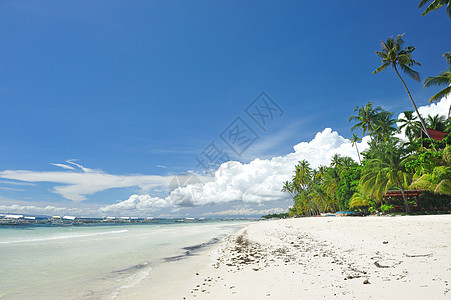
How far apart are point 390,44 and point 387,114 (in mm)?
21214

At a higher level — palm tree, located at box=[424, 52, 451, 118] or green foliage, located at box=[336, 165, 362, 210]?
palm tree, located at box=[424, 52, 451, 118]

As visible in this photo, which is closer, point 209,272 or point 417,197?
point 209,272

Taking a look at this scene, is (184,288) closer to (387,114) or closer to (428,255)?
(428,255)

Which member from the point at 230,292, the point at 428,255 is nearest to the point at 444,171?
the point at 428,255

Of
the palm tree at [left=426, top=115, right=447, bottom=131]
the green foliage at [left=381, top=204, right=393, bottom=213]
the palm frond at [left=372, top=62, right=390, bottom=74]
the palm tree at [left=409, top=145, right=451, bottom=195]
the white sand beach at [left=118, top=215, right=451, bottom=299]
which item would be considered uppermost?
the palm frond at [left=372, top=62, right=390, bottom=74]

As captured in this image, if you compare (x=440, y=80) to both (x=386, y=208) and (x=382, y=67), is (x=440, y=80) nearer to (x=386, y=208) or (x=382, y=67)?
(x=382, y=67)

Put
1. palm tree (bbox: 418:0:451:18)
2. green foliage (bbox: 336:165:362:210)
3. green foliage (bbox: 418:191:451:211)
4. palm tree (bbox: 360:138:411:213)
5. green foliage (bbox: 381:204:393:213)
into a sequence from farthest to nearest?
green foliage (bbox: 336:165:362:210)
green foliage (bbox: 381:204:393:213)
palm tree (bbox: 360:138:411:213)
green foliage (bbox: 418:191:451:211)
palm tree (bbox: 418:0:451:18)

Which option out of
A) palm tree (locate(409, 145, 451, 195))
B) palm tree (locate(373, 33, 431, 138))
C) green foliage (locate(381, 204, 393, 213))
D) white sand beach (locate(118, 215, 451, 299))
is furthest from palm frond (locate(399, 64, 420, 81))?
white sand beach (locate(118, 215, 451, 299))

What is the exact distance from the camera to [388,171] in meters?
29.9

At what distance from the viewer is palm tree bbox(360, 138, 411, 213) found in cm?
2917

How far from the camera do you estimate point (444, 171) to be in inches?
783

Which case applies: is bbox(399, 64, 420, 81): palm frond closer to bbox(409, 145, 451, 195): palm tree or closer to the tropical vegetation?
the tropical vegetation

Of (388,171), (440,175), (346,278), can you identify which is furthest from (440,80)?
(346,278)

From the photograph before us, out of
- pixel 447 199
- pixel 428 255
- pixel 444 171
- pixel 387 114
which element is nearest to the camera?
pixel 428 255
